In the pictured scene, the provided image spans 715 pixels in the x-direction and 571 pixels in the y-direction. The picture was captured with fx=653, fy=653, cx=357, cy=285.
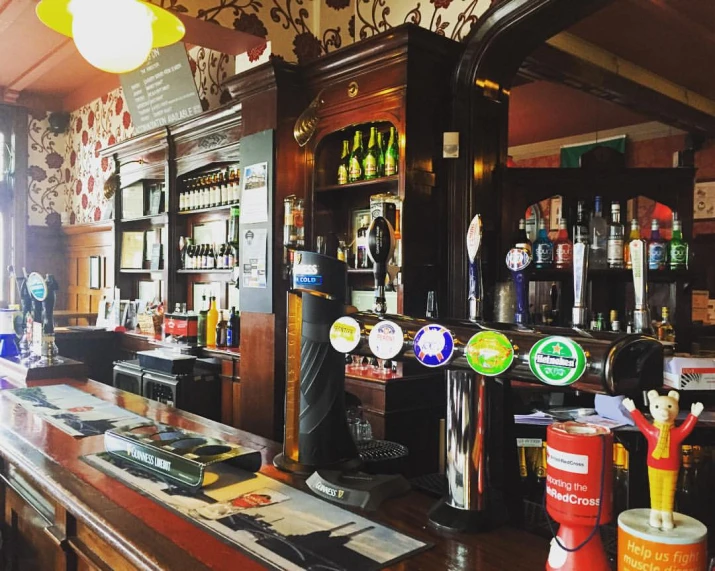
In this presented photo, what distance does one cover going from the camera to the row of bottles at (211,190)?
462 centimetres

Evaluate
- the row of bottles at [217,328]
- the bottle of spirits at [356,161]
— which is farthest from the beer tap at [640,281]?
the row of bottles at [217,328]

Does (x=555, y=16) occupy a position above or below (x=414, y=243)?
above

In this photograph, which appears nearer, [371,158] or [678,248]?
[678,248]

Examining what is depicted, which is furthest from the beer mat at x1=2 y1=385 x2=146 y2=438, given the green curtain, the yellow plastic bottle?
the green curtain

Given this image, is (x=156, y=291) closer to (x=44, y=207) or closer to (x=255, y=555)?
(x=44, y=207)

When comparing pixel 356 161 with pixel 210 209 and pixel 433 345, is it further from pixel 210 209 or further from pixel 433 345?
pixel 433 345

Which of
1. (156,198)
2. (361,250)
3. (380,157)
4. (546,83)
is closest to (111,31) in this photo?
(380,157)

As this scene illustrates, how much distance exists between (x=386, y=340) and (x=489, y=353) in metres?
0.26

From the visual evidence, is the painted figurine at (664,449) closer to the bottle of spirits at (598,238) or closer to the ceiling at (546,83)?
the bottle of spirits at (598,238)

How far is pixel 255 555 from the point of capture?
1.05 metres

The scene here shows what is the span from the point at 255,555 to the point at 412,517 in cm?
34

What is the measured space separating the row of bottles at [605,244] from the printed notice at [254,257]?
140 cm

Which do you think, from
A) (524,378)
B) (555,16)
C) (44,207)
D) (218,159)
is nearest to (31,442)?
(524,378)

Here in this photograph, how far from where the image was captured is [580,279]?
1169 millimetres
